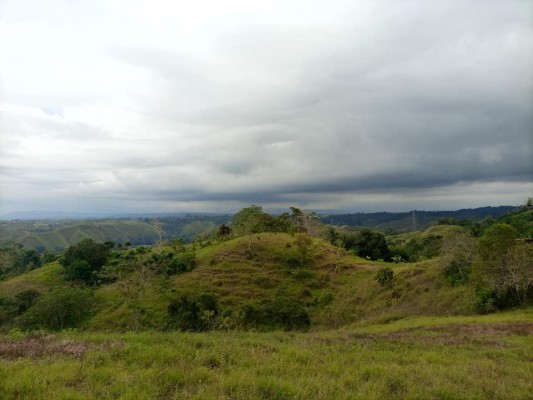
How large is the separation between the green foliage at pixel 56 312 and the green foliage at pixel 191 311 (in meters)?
16.4

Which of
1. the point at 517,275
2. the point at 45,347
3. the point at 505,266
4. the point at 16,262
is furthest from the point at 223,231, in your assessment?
the point at 45,347

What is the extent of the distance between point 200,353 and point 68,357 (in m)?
3.13

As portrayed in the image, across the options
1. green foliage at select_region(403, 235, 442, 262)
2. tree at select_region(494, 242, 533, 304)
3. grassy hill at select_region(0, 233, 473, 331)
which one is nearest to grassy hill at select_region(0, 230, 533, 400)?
tree at select_region(494, 242, 533, 304)

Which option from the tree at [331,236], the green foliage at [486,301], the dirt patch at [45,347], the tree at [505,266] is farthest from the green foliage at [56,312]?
the tree at [331,236]

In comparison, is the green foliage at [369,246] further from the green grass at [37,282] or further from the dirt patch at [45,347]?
the dirt patch at [45,347]

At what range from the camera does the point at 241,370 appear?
804 centimetres

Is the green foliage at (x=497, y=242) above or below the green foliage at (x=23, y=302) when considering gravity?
above

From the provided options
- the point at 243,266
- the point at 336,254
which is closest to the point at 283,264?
the point at 243,266

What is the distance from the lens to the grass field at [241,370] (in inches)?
268

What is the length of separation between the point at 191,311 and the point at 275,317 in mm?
12091

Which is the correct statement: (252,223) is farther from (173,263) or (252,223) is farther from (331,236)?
(331,236)

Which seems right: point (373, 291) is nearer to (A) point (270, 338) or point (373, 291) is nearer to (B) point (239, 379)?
(A) point (270, 338)

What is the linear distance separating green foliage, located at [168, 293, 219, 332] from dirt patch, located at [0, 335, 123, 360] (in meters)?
37.3

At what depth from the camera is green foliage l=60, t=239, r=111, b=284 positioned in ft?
279
